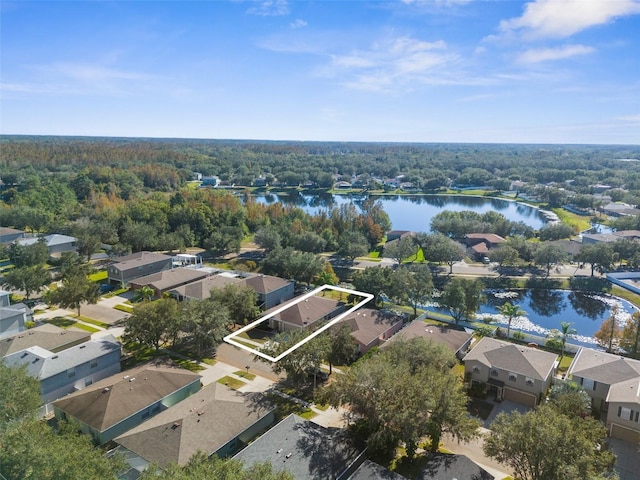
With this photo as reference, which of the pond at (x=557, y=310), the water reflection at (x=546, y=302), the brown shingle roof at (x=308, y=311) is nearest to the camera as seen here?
the brown shingle roof at (x=308, y=311)

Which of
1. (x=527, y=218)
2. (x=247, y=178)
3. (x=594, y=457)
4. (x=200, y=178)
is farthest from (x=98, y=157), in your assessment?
(x=594, y=457)

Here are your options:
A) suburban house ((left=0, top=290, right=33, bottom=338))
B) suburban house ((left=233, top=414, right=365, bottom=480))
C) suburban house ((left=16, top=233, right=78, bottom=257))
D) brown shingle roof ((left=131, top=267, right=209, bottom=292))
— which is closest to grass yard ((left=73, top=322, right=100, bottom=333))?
suburban house ((left=0, top=290, right=33, bottom=338))

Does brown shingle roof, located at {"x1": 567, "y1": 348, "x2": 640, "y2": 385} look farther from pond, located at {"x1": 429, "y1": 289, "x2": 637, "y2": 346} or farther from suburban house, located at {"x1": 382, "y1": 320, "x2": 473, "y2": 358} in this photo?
pond, located at {"x1": 429, "y1": 289, "x2": 637, "y2": 346}

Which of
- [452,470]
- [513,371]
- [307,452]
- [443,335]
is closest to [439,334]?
[443,335]

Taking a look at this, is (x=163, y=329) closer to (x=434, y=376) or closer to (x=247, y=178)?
(x=434, y=376)

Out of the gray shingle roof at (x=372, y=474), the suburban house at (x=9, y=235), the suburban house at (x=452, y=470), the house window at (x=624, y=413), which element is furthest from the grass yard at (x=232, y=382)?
the suburban house at (x=9, y=235)

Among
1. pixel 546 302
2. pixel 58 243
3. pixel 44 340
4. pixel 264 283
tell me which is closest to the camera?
pixel 44 340

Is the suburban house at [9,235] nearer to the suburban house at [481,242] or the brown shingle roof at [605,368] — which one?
the suburban house at [481,242]

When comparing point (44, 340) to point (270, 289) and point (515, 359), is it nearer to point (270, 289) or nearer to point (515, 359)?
point (270, 289)
